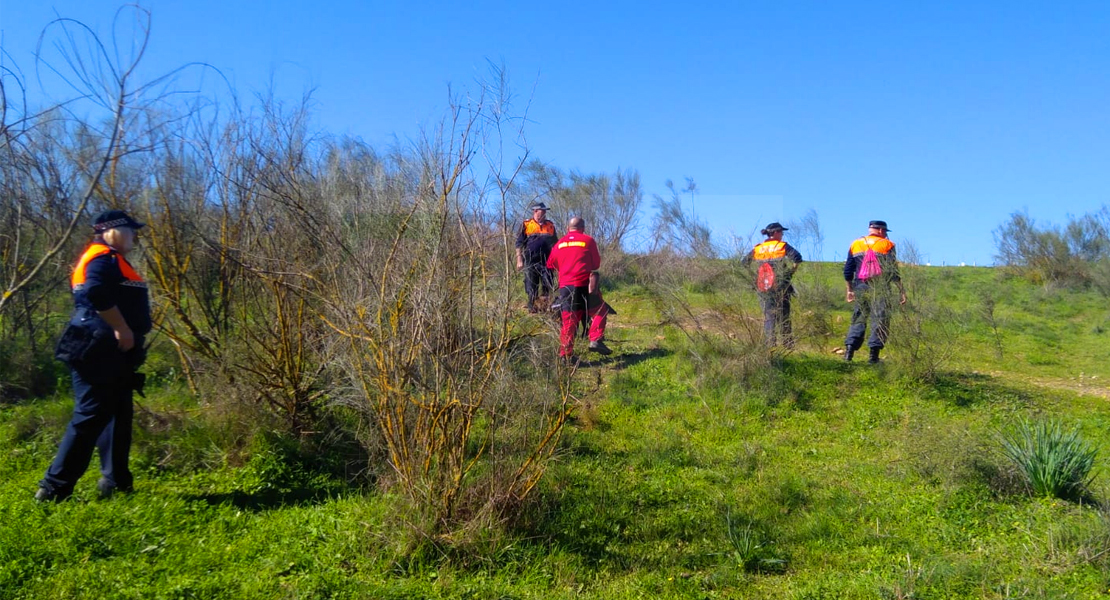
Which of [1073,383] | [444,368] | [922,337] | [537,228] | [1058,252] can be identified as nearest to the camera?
[444,368]

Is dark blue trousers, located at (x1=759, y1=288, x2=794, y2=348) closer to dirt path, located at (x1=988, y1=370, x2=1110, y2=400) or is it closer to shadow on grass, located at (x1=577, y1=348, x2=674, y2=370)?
shadow on grass, located at (x1=577, y1=348, x2=674, y2=370)

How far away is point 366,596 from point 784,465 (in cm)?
346

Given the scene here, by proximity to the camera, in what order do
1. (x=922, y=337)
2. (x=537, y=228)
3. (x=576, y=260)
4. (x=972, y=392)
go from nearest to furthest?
(x=972, y=392), (x=922, y=337), (x=576, y=260), (x=537, y=228)

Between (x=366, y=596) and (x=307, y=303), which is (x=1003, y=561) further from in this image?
(x=307, y=303)

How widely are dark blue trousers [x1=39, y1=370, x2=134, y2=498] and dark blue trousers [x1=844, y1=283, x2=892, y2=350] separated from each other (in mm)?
6889

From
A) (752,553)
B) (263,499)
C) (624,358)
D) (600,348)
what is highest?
(600,348)

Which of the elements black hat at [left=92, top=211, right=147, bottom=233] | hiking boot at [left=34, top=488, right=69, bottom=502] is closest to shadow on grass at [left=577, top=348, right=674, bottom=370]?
black hat at [left=92, top=211, right=147, bottom=233]

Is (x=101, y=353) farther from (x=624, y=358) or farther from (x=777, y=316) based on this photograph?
(x=777, y=316)

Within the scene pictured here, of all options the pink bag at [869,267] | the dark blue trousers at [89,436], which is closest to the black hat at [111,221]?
the dark blue trousers at [89,436]

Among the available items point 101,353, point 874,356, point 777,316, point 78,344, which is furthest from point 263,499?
point 874,356

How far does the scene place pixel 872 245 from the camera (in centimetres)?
887

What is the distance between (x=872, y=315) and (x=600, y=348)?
285 cm

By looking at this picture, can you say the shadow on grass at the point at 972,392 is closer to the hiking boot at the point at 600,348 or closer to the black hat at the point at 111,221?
the hiking boot at the point at 600,348

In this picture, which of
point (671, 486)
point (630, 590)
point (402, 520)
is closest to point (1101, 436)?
point (671, 486)
